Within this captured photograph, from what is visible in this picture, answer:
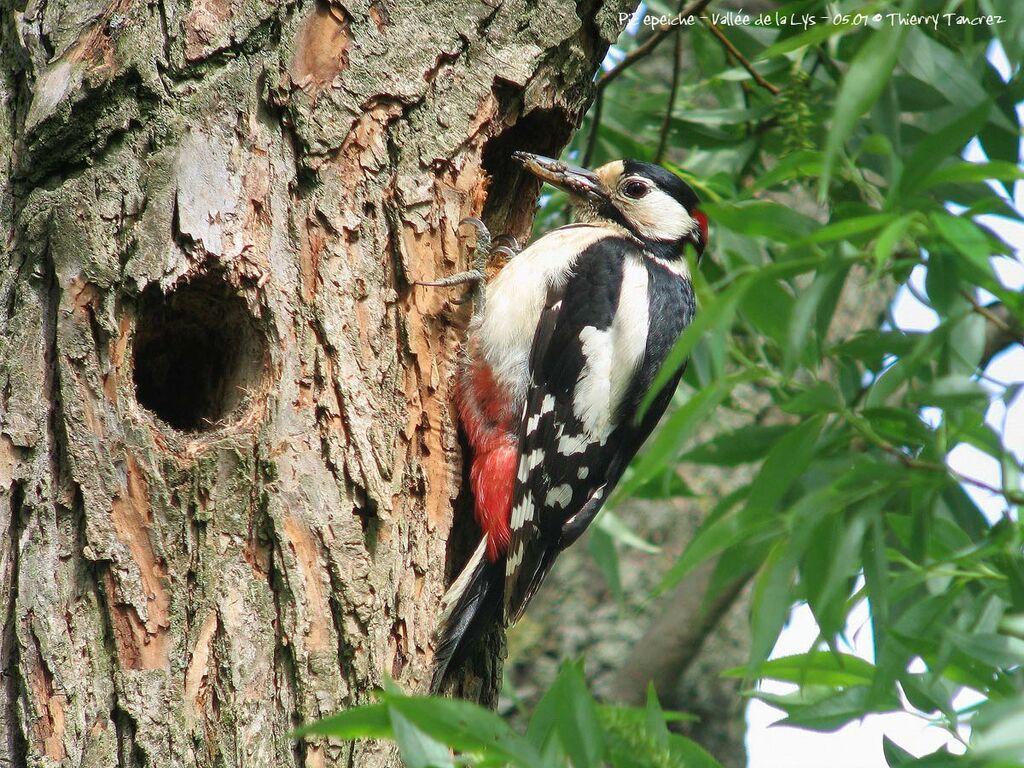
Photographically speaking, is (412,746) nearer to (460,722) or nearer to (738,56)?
(460,722)

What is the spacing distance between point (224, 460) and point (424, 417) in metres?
0.50

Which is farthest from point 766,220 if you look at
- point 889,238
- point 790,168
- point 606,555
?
point 606,555

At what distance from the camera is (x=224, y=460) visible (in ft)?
6.89

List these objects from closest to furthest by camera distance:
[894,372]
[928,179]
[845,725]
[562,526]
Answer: [928,179], [894,372], [845,725], [562,526]

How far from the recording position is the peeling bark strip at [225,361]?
1971 mm

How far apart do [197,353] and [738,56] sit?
180 cm

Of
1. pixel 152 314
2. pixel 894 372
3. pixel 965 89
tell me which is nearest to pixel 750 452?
pixel 894 372

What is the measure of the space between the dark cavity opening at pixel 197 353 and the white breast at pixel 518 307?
2.28 feet

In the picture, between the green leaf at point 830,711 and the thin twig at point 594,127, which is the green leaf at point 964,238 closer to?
the green leaf at point 830,711

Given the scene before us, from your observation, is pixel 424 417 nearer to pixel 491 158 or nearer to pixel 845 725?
pixel 491 158

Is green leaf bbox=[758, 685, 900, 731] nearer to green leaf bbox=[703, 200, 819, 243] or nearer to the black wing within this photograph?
green leaf bbox=[703, 200, 819, 243]

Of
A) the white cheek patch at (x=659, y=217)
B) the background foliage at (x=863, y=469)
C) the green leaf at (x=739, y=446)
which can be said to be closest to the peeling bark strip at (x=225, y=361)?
the background foliage at (x=863, y=469)

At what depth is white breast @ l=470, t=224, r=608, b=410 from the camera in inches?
113

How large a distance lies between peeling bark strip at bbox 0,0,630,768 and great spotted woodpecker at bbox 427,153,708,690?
0.58ft
